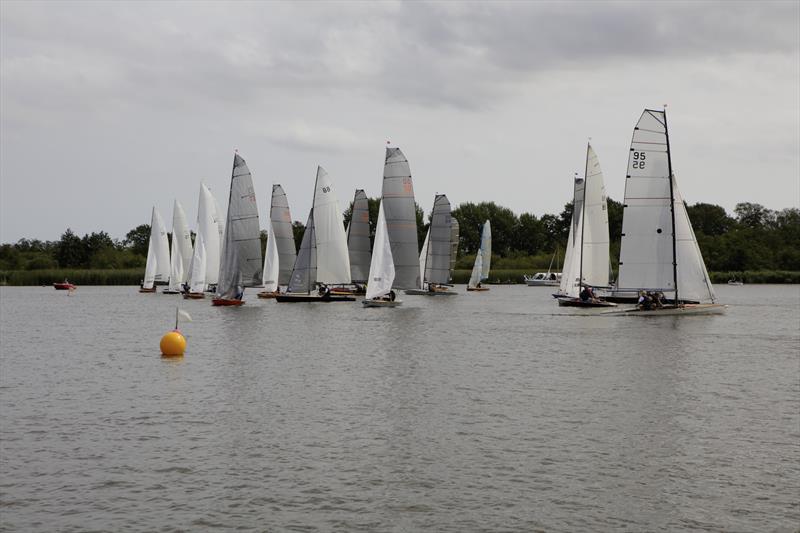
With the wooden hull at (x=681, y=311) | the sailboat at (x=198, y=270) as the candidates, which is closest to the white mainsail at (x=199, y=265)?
the sailboat at (x=198, y=270)

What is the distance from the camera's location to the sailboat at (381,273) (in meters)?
66.3

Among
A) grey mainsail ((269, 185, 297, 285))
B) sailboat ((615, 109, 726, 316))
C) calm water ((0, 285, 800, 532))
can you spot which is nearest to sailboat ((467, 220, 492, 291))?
grey mainsail ((269, 185, 297, 285))

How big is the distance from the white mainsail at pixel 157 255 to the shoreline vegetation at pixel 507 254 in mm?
25845

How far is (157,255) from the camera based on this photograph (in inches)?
4289

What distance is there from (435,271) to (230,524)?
82.4 metres

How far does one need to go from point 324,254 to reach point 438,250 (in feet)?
68.7

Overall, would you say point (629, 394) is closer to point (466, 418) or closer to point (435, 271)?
point (466, 418)

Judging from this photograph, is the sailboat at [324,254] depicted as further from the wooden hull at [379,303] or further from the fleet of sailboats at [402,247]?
the wooden hull at [379,303]

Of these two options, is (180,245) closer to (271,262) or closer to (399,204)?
(271,262)

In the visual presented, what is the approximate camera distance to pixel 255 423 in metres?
22.8

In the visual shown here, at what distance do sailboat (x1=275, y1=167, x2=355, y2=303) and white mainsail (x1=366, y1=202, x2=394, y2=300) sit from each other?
7636 mm

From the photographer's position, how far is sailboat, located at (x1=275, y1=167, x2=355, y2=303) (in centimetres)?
7488

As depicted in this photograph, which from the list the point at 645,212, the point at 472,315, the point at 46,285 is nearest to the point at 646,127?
the point at 645,212

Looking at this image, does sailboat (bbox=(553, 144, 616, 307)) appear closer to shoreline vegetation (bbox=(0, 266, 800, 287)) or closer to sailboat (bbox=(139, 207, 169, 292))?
sailboat (bbox=(139, 207, 169, 292))
